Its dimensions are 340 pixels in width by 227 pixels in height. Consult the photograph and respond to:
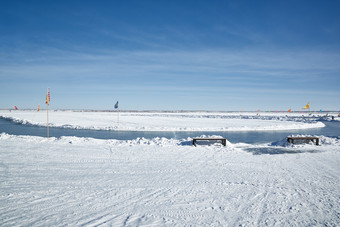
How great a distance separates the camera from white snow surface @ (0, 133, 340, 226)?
411 centimetres

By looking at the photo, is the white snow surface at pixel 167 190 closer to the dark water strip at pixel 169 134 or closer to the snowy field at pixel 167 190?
the snowy field at pixel 167 190

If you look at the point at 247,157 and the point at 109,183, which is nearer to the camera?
the point at 109,183

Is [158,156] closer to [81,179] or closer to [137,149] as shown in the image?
[137,149]

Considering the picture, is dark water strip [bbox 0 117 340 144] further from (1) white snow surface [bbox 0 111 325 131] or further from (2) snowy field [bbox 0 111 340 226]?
(2) snowy field [bbox 0 111 340 226]

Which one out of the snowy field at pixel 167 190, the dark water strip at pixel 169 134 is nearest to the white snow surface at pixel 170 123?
the dark water strip at pixel 169 134

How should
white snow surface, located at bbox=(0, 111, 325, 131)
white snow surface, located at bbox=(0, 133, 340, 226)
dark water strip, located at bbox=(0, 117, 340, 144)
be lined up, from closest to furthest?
white snow surface, located at bbox=(0, 133, 340, 226)
dark water strip, located at bbox=(0, 117, 340, 144)
white snow surface, located at bbox=(0, 111, 325, 131)

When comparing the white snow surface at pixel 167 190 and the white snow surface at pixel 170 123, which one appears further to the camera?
the white snow surface at pixel 170 123

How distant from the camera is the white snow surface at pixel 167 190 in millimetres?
4109

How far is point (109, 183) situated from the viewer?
592 cm

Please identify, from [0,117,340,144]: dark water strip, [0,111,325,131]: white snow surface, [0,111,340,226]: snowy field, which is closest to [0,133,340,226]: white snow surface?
[0,111,340,226]: snowy field

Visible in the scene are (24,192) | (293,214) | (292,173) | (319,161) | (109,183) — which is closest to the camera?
(293,214)

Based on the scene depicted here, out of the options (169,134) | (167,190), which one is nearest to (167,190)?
(167,190)

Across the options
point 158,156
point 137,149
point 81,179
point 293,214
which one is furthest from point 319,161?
point 81,179

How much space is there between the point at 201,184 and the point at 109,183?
2.46m
